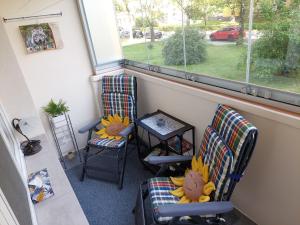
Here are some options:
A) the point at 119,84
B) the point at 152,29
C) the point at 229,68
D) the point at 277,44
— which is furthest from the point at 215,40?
the point at 119,84

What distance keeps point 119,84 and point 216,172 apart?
158 cm

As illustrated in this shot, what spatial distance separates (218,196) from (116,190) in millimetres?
1167

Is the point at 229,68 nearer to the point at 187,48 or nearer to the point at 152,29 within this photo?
the point at 187,48

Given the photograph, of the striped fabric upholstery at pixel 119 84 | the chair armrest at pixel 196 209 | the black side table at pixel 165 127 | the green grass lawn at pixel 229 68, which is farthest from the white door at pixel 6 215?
the striped fabric upholstery at pixel 119 84

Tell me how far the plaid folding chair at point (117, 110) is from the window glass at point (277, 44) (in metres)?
1.38

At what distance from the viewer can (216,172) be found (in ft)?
4.67

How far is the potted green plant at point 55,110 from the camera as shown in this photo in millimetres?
2455

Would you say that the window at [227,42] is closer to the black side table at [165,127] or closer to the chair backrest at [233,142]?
the chair backrest at [233,142]

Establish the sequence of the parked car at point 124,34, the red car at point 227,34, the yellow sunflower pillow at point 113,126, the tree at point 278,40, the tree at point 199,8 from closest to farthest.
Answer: the tree at point 278,40
the red car at point 227,34
the tree at point 199,8
the yellow sunflower pillow at point 113,126
the parked car at point 124,34

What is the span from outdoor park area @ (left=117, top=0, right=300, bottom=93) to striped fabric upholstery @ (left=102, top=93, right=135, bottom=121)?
0.55 meters

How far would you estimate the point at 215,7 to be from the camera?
156 centimetres

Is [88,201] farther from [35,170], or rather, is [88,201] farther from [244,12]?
[244,12]

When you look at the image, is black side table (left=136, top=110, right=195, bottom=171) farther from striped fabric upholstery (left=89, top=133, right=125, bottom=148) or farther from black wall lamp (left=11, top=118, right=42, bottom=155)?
black wall lamp (left=11, top=118, right=42, bottom=155)

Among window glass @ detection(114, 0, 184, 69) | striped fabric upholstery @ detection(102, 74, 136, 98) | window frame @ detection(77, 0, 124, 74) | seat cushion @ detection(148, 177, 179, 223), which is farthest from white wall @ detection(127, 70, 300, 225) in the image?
window frame @ detection(77, 0, 124, 74)
